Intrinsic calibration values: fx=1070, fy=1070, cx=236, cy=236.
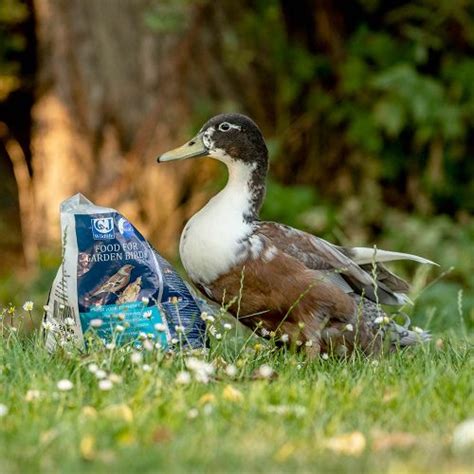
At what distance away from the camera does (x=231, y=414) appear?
10.0 feet

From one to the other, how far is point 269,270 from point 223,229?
9.9 inches

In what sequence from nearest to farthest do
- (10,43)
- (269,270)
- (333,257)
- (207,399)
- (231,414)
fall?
(231,414)
(207,399)
(269,270)
(333,257)
(10,43)

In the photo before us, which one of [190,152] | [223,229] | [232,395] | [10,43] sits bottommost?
[232,395]

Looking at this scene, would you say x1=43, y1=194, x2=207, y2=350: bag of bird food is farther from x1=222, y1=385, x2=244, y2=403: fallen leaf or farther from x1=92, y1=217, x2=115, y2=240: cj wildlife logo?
x1=222, y1=385, x2=244, y2=403: fallen leaf

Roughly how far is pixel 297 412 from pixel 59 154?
5.26 m

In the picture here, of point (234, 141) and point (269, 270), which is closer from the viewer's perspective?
point (269, 270)

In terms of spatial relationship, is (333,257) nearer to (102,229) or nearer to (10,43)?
(102,229)

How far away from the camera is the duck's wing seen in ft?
14.3

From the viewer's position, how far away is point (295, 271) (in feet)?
14.1

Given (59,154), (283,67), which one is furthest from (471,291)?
(59,154)

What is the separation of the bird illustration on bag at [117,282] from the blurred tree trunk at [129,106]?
11.7 feet

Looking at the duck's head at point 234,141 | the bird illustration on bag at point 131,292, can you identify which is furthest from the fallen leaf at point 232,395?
the duck's head at point 234,141

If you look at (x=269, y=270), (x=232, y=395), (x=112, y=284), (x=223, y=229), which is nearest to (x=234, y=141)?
(x=223, y=229)

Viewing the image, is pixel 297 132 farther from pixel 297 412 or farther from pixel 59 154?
pixel 297 412
